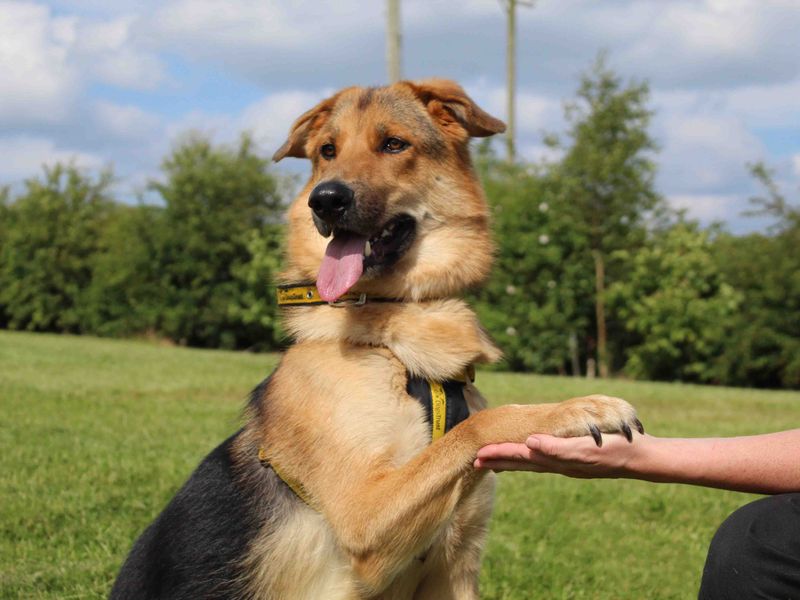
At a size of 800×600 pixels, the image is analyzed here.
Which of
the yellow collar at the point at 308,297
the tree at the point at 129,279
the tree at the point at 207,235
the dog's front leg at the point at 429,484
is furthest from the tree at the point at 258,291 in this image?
the dog's front leg at the point at 429,484

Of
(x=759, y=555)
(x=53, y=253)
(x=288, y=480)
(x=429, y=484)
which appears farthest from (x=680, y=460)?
(x=53, y=253)

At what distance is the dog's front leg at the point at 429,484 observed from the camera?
271cm

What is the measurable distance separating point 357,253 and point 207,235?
83.4ft

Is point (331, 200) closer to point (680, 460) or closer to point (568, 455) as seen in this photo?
point (568, 455)

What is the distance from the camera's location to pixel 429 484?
2754 millimetres

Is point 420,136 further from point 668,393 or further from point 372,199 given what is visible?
point 668,393

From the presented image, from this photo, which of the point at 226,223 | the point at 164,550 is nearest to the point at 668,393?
the point at 164,550

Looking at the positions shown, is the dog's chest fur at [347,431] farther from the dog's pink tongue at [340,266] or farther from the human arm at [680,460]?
the human arm at [680,460]

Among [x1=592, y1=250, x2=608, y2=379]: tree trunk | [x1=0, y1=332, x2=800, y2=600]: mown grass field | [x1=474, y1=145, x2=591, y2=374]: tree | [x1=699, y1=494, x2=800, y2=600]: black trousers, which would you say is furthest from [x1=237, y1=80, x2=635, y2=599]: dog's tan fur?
[x1=592, y1=250, x2=608, y2=379]: tree trunk

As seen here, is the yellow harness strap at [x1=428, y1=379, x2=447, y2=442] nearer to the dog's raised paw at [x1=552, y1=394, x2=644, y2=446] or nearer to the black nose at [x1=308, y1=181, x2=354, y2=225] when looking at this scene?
the dog's raised paw at [x1=552, y1=394, x2=644, y2=446]

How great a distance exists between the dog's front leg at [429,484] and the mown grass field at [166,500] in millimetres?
1853

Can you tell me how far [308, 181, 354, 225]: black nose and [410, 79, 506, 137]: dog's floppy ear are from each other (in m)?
0.79

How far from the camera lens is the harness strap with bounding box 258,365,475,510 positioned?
3.13 metres

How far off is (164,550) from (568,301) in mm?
19247
